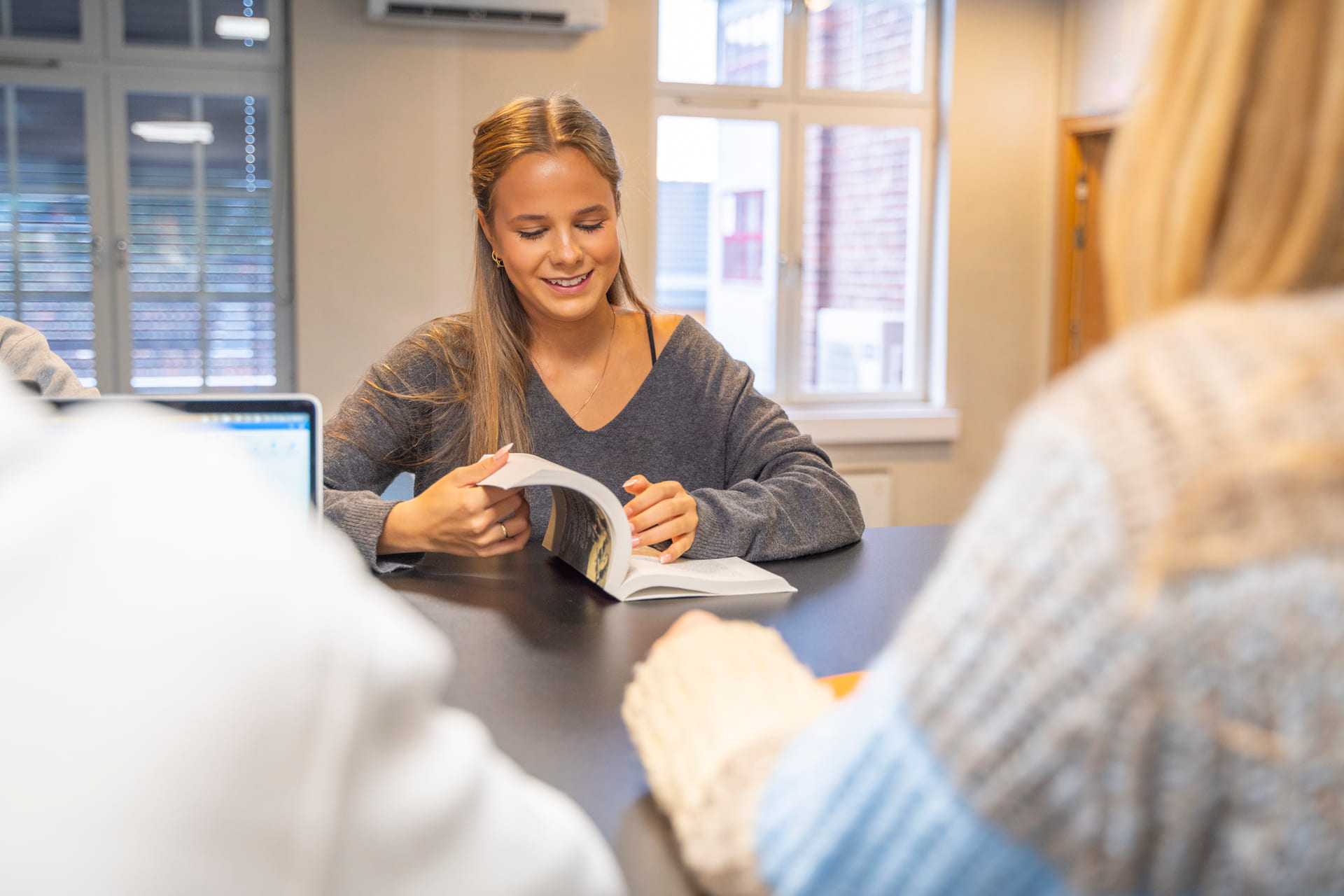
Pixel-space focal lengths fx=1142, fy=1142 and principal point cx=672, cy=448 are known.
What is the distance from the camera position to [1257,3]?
45 cm

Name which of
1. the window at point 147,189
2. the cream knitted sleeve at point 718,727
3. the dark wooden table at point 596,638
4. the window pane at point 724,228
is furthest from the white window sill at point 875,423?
the cream knitted sleeve at point 718,727

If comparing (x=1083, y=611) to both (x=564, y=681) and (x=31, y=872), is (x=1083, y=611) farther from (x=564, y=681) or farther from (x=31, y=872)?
(x=564, y=681)

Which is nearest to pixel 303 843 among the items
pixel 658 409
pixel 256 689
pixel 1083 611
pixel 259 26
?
pixel 256 689

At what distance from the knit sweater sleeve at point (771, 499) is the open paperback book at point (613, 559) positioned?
0.08 metres

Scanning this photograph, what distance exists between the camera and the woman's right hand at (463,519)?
4.53 feet

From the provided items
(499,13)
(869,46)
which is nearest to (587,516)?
(499,13)

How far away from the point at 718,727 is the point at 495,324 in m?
1.31

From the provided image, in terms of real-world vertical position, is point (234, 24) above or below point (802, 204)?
above

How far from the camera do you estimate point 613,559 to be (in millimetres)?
1276

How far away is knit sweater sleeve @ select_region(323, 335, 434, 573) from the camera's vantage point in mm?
1653

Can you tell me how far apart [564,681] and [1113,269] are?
62 centimetres

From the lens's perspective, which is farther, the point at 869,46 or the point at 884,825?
the point at 869,46

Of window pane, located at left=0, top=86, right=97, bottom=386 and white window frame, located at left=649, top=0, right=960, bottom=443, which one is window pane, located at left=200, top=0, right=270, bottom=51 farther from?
white window frame, located at left=649, top=0, right=960, bottom=443

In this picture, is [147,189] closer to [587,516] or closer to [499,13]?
[499,13]
